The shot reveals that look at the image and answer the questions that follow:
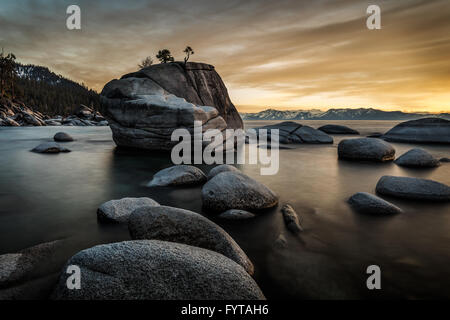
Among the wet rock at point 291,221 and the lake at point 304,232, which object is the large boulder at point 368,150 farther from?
the wet rock at point 291,221

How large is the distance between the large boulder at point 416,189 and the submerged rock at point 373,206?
1100 millimetres

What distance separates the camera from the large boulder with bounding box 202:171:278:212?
4.71 meters

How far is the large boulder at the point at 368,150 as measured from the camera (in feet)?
36.0

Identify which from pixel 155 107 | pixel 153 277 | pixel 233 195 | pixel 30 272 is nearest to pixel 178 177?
pixel 233 195

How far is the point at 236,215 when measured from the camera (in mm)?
4422

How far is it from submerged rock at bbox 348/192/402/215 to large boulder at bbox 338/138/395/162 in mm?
7082

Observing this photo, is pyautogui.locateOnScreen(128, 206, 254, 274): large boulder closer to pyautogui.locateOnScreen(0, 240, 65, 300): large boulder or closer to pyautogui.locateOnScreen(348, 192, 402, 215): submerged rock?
pyautogui.locateOnScreen(0, 240, 65, 300): large boulder

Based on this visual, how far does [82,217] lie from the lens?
4.52m

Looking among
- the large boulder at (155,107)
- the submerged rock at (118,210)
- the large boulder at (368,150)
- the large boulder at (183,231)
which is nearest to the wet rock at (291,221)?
the large boulder at (183,231)

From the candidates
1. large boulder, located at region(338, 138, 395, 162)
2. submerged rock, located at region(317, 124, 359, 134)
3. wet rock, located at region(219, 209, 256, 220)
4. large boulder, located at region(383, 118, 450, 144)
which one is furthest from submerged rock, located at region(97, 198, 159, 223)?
submerged rock, located at region(317, 124, 359, 134)

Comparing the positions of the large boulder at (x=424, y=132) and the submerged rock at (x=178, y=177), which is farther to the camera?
the large boulder at (x=424, y=132)

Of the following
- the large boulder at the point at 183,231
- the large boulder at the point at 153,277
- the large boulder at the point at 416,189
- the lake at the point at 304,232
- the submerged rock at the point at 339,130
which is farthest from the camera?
the submerged rock at the point at 339,130

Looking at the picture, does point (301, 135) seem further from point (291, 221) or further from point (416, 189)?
point (291, 221)
